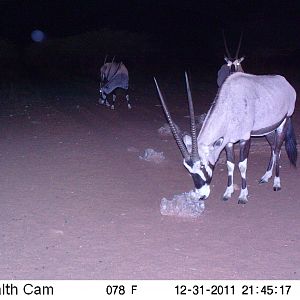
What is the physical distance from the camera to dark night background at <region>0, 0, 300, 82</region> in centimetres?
4247

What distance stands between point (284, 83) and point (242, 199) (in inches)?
90.4

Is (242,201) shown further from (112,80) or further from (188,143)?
(112,80)

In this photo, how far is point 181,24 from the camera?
62031mm

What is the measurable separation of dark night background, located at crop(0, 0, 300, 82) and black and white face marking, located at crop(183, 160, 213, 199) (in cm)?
2865

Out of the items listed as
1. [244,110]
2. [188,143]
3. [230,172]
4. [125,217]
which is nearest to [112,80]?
[230,172]

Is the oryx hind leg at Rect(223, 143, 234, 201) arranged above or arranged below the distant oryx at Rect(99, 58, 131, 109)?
below

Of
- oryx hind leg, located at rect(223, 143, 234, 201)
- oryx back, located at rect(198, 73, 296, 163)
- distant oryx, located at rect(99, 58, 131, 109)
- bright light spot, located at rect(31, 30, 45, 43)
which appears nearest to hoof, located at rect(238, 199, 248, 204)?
oryx hind leg, located at rect(223, 143, 234, 201)

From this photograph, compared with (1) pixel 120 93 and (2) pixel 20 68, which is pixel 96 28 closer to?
(2) pixel 20 68

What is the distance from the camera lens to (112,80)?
19.8 metres

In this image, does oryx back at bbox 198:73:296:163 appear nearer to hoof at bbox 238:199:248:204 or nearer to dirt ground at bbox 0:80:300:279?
hoof at bbox 238:199:248:204

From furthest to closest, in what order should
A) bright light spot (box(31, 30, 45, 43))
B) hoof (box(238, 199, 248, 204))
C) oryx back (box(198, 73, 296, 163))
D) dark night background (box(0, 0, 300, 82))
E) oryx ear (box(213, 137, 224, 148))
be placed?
bright light spot (box(31, 30, 45, 43)) < dark night background (box(0, 0, 300, 82)) < hoof (box(238, 199, 248, 204)) < oryx back (box(198, 73, 296, 163)) < oryx ear (box(213, 137, 224, 148))

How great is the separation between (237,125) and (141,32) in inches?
2112

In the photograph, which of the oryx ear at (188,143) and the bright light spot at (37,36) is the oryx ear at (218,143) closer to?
the oryx ear at (188,143)
